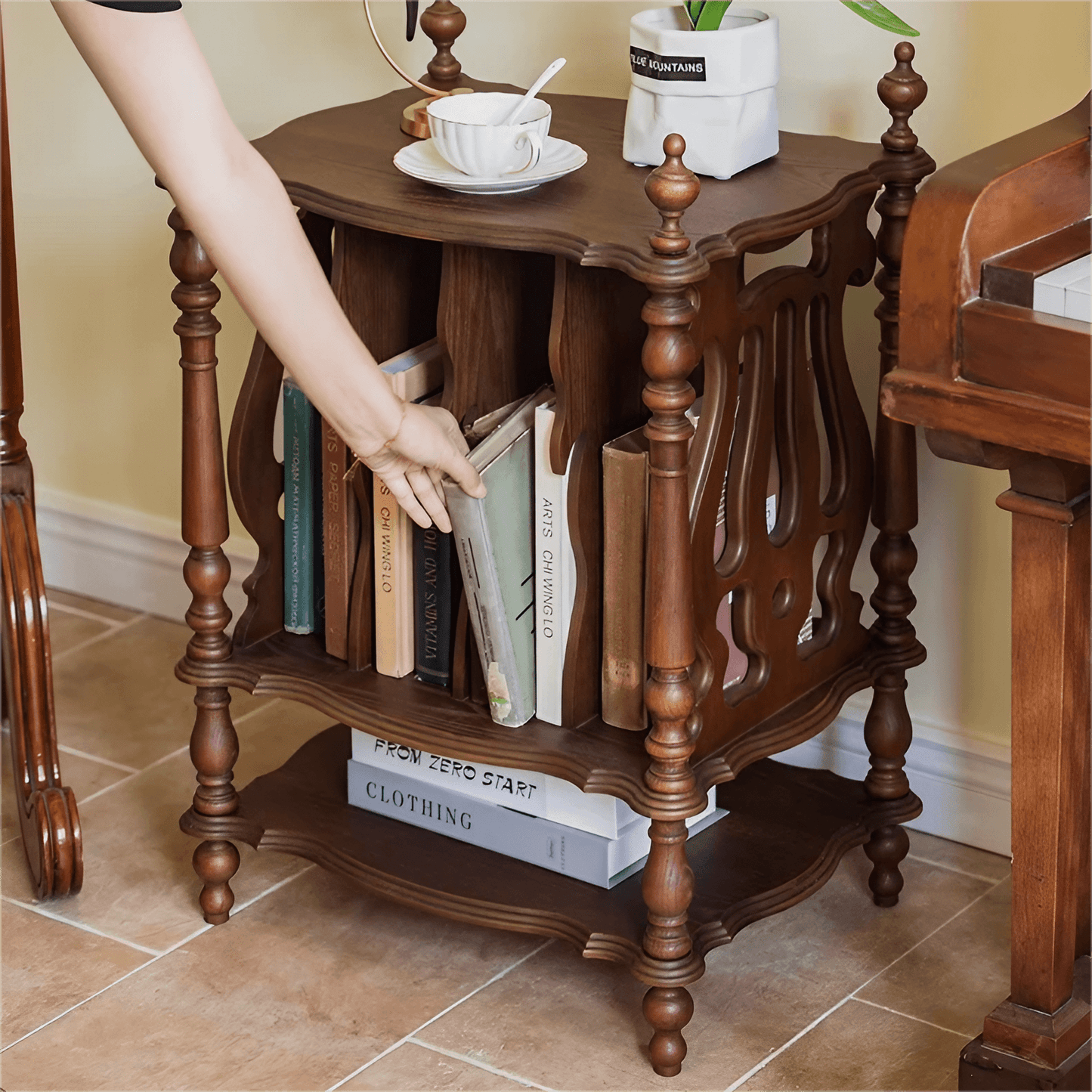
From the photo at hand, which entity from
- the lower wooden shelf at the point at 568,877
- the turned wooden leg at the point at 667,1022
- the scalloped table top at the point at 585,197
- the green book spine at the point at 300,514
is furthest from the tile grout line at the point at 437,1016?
the scalloped table top at the point at 585,197

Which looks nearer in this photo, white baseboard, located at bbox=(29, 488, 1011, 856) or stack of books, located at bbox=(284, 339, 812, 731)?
stack of books, located at bbox=(284, 339, 812, 731)

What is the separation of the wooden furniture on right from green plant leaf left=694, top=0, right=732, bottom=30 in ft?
1.18

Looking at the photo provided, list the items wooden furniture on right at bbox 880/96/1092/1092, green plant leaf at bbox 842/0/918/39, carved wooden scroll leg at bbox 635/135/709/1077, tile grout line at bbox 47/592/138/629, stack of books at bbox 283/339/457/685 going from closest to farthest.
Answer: wooden furniture on right at bbox 880/96/1092/1092 → carved wooden scroll leg at bbox 635/135/709/1077 → green plant leaf at bbox 842/0/918/39 → stack of books at bbox 283/339/457/685 → tile grout line at bbox 47/592/138/629

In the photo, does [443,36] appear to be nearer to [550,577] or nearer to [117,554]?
[550,577]

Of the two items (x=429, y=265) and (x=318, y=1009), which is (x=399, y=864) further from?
(x=429, y=265)

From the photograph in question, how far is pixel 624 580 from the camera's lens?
5.15ft

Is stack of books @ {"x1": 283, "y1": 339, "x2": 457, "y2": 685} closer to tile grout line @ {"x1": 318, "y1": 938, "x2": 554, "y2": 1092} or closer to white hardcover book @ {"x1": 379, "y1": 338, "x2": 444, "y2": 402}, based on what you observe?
white hardcover book @ {"x1": 379, "y1": 338, "x2": 444, "y2": 402}

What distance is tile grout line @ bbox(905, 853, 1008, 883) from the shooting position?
195 centimetres

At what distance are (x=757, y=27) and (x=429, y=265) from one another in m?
0.43

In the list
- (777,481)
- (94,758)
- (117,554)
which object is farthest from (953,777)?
(117,554)

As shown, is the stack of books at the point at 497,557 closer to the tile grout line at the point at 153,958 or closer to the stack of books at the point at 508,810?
the stack of books at the point at 508,810

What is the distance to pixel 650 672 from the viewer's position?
1547 millimetres

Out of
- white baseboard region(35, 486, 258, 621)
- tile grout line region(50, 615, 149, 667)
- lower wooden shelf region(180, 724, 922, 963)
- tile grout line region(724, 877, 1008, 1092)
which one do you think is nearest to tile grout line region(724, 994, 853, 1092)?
tile grout line region(724, 877, 1008, 1092)

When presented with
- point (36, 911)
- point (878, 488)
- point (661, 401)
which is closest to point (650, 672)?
point (661, 401)
